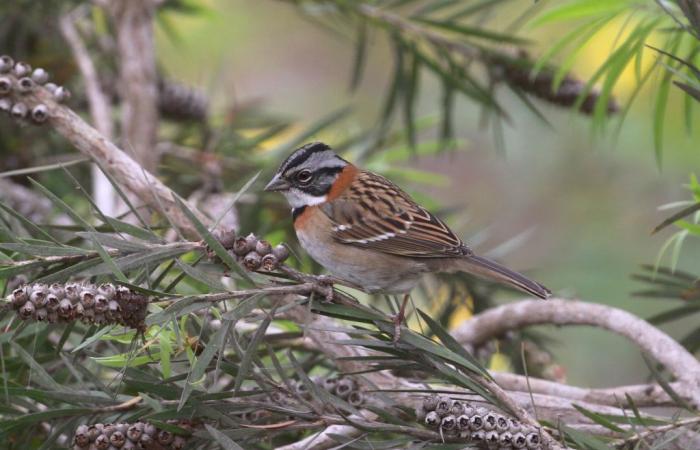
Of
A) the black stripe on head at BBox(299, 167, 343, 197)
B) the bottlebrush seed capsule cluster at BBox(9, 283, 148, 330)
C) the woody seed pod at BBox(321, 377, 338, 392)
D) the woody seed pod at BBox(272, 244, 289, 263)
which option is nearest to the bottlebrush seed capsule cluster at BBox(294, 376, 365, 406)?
the woody seed pod at BBox(321, 377, 338, 392)

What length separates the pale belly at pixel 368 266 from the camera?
2785 mm

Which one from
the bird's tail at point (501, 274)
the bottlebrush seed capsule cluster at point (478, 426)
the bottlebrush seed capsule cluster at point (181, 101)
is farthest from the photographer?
the bottlebrush seed capsule cluster at point (181, 101)

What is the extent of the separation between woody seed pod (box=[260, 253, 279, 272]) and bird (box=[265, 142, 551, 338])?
1.09m

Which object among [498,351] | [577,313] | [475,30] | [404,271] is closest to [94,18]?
[475,30]

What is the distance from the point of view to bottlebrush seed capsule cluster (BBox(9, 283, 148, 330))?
4.56ft

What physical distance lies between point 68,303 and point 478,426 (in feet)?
2.09

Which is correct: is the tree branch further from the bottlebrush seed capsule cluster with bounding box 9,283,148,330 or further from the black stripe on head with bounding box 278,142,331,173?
the bottlebrush seed capsule cluster with bounding box 9,283,148,330

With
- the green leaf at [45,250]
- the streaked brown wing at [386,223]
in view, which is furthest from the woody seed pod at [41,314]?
the streaked brown wing at [386,223]

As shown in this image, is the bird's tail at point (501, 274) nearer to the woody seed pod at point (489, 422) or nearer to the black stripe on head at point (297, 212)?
the black stripe on head at point (297, 212)

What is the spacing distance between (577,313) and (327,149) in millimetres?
842

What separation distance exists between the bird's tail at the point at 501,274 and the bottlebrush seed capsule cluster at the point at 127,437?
1143mm

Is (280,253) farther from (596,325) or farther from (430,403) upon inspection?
(596,325)

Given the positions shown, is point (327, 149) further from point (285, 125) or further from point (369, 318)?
point (369, 318)

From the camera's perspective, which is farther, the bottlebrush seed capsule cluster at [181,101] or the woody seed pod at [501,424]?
the bottlebrush seed capsule cluster at [181,101]
